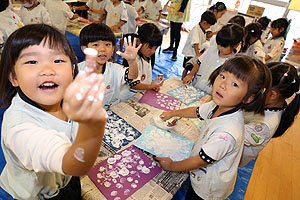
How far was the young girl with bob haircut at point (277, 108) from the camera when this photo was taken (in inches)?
44.8

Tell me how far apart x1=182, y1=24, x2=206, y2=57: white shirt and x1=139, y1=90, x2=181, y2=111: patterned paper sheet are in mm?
1548

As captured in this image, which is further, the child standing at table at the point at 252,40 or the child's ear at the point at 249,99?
the child standing at table at the point at 252,40

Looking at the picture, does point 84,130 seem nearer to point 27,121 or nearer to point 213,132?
point 27,121

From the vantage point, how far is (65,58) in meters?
0.60

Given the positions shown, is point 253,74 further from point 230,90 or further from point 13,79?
point 13,79

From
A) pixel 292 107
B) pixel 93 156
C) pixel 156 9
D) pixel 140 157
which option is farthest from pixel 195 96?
pixel 156 9

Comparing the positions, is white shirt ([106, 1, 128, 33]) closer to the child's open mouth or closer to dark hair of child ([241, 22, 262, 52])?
dark hair of child ([241, 22, 262, 52])

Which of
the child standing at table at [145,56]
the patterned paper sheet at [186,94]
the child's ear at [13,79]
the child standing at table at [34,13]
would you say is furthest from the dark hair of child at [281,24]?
the child's ear at [13,79]

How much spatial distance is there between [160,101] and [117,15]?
8.62ft

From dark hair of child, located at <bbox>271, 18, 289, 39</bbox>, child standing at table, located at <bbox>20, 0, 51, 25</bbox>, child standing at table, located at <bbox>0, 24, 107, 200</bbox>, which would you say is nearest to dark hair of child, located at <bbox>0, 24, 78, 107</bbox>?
child standing at table, located at <bbox>0, 24, 107, 200</bbox>

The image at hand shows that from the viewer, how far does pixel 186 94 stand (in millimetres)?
1718

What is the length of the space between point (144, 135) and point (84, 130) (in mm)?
743

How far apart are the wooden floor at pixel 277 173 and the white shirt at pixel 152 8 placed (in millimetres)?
3907

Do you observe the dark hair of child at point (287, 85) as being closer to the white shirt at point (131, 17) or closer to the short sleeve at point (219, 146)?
the short sleeve at point (219, 146)
